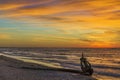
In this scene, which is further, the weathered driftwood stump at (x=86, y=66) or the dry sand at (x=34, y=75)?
the weathered driftwood stump at (x=86, y=66)

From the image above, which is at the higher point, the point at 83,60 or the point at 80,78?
the point at 83,60

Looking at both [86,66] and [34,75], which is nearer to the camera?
[34,75]

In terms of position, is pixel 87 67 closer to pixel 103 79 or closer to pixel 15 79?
pixel 103 79

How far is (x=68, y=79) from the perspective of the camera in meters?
20.9

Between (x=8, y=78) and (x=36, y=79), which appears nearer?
Answer: (x=8, y=78)

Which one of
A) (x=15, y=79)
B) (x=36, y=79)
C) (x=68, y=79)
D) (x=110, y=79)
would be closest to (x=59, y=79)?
(x=68, y=79)

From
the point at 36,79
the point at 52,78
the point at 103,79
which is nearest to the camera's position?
the point at 36,79

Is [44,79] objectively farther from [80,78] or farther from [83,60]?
[83,60]

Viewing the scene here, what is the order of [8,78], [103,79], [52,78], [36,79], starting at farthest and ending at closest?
1. [103,79]
2. [52,78]
3. [36,79]
4. [8,78]

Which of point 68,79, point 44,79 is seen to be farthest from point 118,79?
point 44,79

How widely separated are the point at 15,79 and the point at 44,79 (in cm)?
282

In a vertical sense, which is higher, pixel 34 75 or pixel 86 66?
pixel 86 66

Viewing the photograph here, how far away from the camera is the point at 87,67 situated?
995 inches

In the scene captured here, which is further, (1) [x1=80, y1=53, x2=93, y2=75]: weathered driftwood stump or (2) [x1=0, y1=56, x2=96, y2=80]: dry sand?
(1) [x1=80, y1=53, x2=93, y2=75]: weathered driftwood stump
